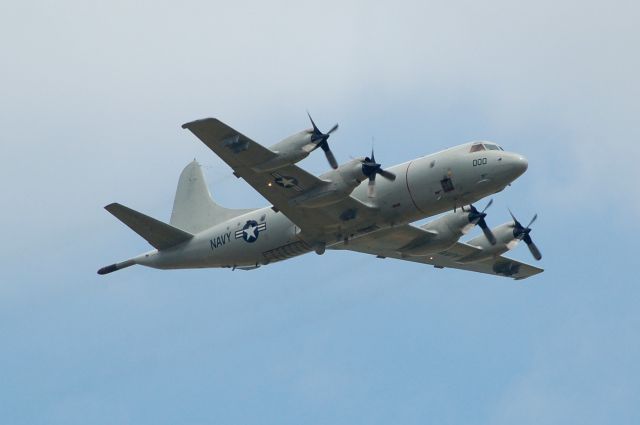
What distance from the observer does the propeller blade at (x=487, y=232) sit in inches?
2076

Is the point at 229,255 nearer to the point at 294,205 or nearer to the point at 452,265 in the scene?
the point at 294,205

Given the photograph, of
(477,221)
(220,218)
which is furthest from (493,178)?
(220,218)

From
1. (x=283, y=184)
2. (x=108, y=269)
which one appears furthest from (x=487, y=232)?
(x=108, y=269)

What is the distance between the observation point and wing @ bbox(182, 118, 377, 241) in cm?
4488

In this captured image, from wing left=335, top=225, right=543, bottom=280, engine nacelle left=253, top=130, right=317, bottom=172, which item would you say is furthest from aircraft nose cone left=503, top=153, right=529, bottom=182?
engine nacelle left=253, top=130, right=317, bottom=172

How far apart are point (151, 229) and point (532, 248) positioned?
17.3m

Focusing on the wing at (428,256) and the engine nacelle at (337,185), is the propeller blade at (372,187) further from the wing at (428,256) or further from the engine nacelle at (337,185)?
the wing at (428,256)

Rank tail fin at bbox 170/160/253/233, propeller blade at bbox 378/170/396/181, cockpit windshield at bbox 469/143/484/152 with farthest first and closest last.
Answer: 1. tail fin at bbox 170/160/253/233
2. cockpit windshield at bbox 469/143/484/152
3. propeller blade at bbox 378/170/396/181

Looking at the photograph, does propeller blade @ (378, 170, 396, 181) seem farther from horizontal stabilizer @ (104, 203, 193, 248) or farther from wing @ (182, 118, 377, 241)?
horizontal stabilizer @ (104, 203, 193, 248)

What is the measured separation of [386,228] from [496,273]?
1134cm

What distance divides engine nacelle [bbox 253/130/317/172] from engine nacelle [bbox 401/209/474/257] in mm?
8972

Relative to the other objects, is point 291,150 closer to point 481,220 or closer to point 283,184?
point 283,184

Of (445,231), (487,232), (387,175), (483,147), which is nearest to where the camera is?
(387,175)

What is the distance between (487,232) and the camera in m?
53.4
